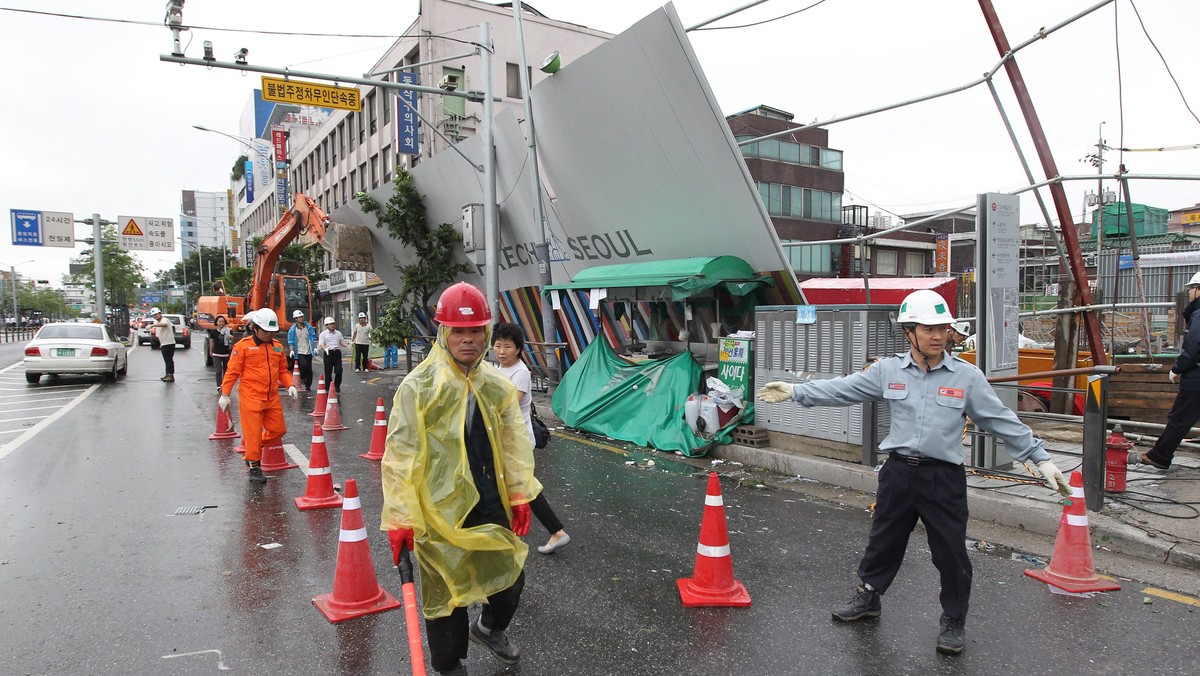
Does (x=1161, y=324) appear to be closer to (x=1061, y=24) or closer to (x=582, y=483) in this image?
(x=1061, y=24)

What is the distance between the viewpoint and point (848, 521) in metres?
5.82

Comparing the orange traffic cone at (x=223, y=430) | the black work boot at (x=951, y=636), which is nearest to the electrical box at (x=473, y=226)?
the orange traffic cone at (x=223, y=430)

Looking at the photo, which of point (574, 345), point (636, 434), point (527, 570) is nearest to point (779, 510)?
point (527, 570)

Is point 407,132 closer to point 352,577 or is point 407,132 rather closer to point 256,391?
point 256,391

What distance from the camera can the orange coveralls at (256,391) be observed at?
726cm

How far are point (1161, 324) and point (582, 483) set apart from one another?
54.4 feet

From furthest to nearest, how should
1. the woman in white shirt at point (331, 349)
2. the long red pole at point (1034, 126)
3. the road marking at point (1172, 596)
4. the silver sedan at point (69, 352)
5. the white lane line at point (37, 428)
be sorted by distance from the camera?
1. the silver sedan at point (69, 352)
2. the woman in white shirt at point (331, 349)
3. the white lane line at point (37, 428)
4. the long red pole at point (1034, 126)
5. the road marking at point (1172, 596)

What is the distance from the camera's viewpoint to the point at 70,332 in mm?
17094

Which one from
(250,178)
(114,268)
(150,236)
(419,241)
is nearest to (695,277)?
(419,241)

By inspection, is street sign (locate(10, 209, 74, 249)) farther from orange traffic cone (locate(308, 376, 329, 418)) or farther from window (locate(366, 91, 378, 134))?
orange traffic cone (locate(308, 376, 329, 418))

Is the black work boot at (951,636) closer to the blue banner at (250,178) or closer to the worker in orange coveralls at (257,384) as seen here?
the worker in orange coveralls at (257,384)

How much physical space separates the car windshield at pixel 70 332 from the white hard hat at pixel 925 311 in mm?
19667

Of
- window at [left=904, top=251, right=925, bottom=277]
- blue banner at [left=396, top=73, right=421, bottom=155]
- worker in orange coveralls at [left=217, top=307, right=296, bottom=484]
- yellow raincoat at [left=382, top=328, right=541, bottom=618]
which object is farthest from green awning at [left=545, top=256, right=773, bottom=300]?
window at [left=904, top=251, right=925, bottom=277]

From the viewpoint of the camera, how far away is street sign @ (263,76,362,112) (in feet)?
39.9
